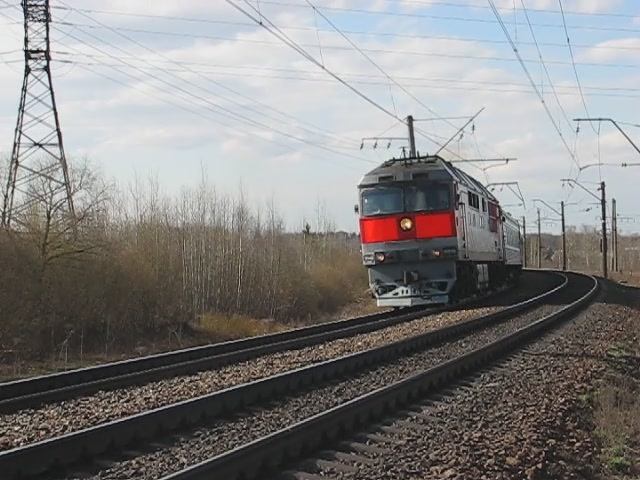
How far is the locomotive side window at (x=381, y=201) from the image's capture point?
76.2 feet

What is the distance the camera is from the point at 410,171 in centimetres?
2319

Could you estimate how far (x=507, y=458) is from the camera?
7480mm

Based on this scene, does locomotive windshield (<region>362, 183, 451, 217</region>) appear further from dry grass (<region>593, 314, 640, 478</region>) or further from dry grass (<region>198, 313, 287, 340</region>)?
dry grass (<region>593, 314, 640, 478</region>)

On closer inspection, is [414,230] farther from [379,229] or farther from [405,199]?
[379,229]

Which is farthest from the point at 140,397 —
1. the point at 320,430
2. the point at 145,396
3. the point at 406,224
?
the point at 406,224

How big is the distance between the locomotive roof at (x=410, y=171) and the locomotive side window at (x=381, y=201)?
219 millimetres

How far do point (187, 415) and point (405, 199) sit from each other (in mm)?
15067

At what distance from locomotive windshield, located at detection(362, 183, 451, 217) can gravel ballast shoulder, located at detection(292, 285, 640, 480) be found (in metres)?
9.14

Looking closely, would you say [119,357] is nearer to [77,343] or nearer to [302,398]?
[77,343]

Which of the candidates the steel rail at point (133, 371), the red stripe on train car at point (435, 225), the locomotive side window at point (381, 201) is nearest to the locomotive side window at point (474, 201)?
the red stripe on train car at point (435, 225)

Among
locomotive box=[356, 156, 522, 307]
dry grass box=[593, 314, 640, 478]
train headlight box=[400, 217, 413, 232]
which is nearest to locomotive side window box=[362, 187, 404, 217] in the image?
locomotive box=[356, 156, 522, 307]

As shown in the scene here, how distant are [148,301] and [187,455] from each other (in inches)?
731

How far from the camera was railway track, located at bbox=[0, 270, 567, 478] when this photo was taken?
693 cm

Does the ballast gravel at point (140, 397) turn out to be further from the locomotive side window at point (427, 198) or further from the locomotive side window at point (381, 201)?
the locomotive side window at point (381, 201)
